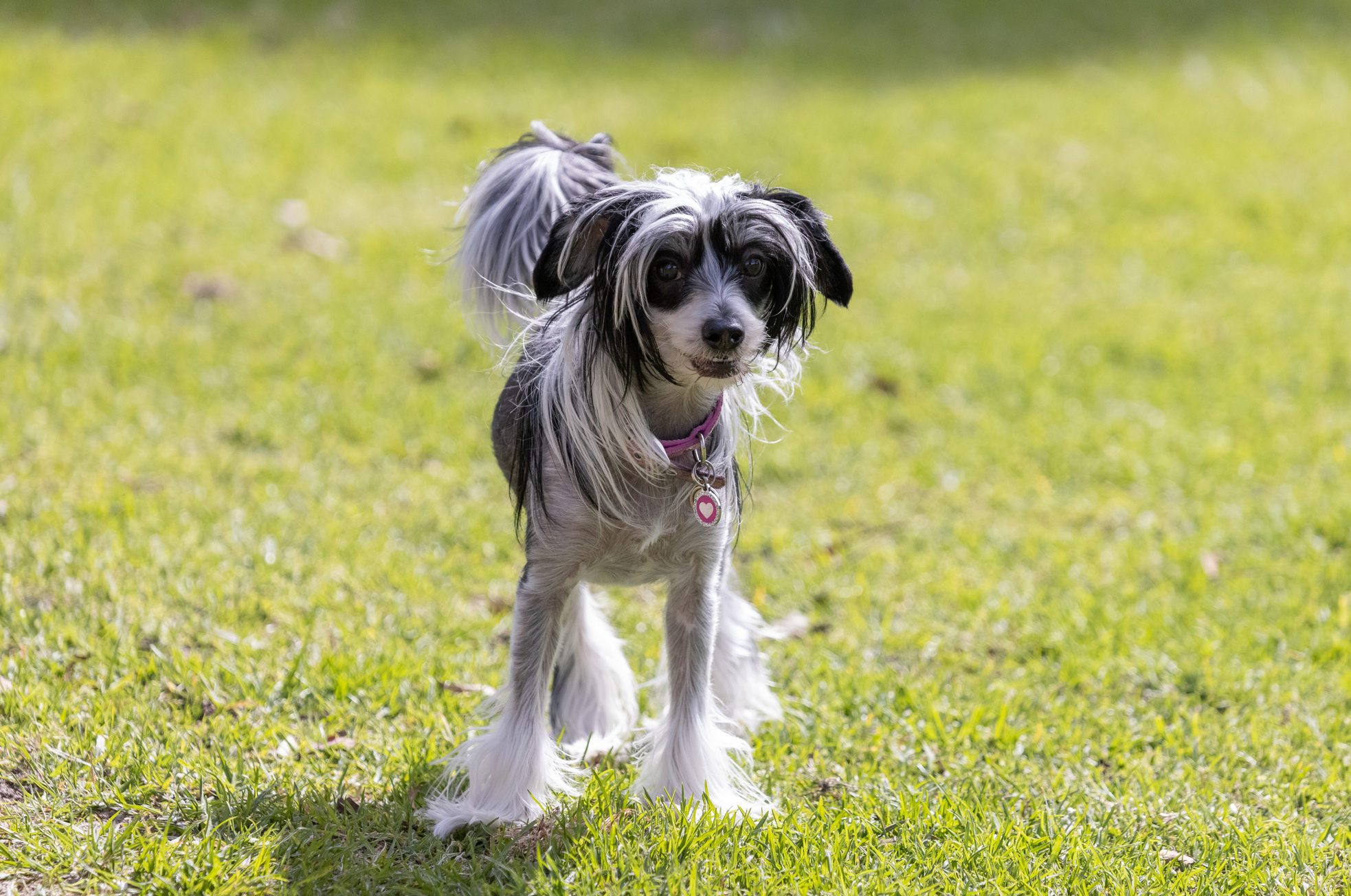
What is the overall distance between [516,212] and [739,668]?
1.47 m

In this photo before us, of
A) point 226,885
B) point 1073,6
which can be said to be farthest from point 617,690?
point 1073,6

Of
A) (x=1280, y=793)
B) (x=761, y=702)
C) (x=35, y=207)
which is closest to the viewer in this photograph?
(x=1280, y=793)

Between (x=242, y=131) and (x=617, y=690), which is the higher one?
(x=242, y=131)

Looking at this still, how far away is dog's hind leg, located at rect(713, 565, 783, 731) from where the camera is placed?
386 centimetres

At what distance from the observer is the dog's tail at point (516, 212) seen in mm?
3574

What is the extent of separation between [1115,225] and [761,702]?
247 inches

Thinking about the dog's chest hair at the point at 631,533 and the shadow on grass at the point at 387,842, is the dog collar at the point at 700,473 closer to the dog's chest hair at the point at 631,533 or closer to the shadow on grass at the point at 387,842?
the dog's chest hair at the point at 631,533

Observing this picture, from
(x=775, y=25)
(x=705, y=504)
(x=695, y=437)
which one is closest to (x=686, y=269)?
(x=695, y=437)

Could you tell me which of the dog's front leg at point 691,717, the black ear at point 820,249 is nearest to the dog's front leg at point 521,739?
the dog's front leg at point 691,717

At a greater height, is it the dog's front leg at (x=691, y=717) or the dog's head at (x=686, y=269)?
the dog's head at (x=686, y=269)

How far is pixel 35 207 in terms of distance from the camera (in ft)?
25.5

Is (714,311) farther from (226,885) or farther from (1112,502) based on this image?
(1112,502)

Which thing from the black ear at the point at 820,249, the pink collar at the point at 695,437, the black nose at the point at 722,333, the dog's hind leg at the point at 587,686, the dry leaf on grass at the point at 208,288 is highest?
the black ear at the point at 820,249

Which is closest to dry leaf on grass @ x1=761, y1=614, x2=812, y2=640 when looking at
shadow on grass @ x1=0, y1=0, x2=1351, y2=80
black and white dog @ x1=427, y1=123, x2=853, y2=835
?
black and white dog @ x1=427, y1=123, x2=853, y2=835
